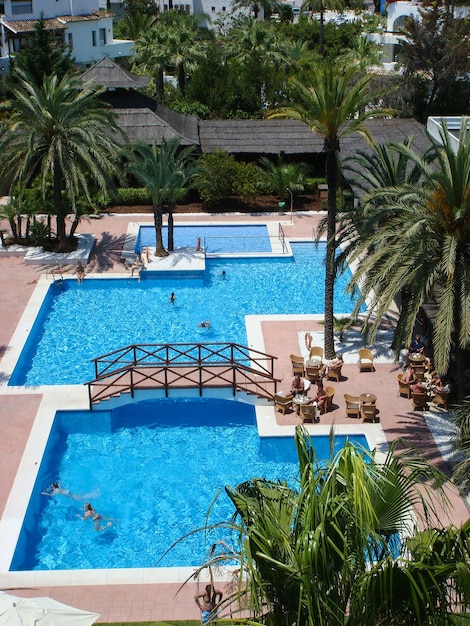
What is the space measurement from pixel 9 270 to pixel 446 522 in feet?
60.9

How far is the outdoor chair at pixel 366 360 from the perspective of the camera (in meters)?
22.2

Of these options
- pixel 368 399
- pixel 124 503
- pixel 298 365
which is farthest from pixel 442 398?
pixel 124 503

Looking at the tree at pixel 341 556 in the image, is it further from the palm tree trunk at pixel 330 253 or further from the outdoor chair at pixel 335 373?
the palm tree trunk at pixel 330 253

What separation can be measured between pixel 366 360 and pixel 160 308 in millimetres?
7886

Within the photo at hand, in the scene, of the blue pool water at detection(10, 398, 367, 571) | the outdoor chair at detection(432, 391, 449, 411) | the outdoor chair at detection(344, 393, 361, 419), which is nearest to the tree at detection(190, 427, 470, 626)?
the blue pool water at detection(10, 398, 367, 571)

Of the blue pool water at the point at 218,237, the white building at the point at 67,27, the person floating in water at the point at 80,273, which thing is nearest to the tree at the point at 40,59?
the white building at the point at 67,27

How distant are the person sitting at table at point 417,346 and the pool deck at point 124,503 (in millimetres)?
655

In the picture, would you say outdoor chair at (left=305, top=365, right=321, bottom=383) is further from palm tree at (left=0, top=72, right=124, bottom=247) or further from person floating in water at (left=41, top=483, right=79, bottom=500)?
palm tree at (left=0, top=72, right=124, bottom=247)

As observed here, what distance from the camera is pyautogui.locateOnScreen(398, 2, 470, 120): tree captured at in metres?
47.1

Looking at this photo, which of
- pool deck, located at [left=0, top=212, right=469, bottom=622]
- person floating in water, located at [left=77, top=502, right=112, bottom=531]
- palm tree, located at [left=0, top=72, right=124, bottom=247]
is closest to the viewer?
pool deck, located at [left=0, top=212, right=469, bottom=622]

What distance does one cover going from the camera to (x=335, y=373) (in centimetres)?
2175

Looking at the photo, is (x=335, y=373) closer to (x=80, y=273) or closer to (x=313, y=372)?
(x=313, y=372)

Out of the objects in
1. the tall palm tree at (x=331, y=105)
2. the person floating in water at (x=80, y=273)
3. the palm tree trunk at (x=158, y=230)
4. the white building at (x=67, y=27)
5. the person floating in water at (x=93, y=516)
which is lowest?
the person floating in water at (x=93, y=516)

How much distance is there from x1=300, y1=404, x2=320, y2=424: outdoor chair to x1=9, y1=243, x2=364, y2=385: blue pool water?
4858 mm
